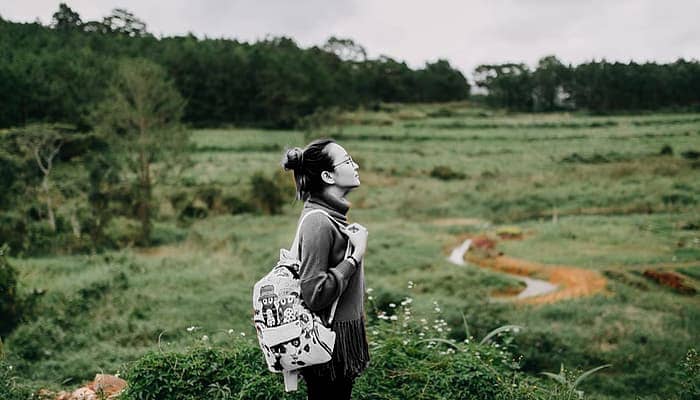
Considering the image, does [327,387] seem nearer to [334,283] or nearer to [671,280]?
[334,283]

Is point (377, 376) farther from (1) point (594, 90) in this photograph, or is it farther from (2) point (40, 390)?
(1) point (594, 90)

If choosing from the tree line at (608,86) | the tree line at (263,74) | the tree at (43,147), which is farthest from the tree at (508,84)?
the tree at (43,147)

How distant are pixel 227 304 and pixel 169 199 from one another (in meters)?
10.9

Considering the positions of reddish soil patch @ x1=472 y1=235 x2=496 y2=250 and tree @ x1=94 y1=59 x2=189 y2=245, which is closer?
reddish soil patch @ x1=472 y1=235 x2=496 y2=250

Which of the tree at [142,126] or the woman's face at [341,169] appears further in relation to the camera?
the tree at [142,126]

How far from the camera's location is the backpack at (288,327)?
296 centimetres

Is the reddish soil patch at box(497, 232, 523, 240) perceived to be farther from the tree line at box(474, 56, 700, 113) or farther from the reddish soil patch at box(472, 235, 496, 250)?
the tree line at box(474, 56, 700, 113)

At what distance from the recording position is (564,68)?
71.2 feet

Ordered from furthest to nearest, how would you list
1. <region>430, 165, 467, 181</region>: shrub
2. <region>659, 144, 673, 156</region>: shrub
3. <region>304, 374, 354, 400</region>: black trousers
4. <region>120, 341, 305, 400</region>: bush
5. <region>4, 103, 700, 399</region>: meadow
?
<region>430, 165, 467, 181</region>: shrub
<region>659, 144, 673, 156</region>: shrub
<region>4, 103, 700, 399</region>: meadow
<region>120, 341, 305, 400</region>: bush
<region>304, 374, 354, 400</region>: black trousers

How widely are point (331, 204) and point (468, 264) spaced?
41.0ft

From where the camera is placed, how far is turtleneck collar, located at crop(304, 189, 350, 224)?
317cm

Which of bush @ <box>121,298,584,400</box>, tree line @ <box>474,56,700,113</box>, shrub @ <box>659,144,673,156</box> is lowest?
bush @ <box>121,298,584,400</box>

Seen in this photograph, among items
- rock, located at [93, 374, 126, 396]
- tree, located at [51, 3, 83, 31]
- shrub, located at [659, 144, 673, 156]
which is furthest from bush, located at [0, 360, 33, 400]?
tree, located at [51, 3, 83, 31]

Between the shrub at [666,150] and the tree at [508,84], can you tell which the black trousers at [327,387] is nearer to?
the shrub at [666,150]
